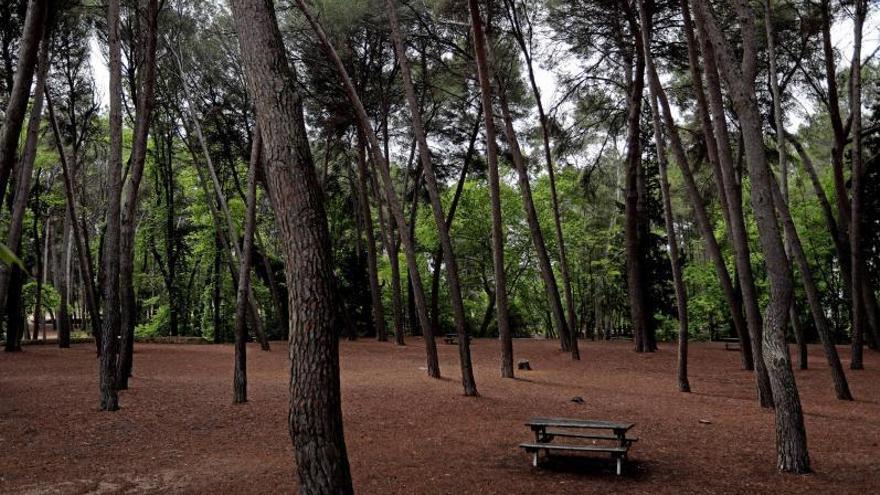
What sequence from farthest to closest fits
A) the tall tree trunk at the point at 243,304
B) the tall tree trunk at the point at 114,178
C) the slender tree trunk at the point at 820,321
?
the slender tree trunk at the point at 820,321 → the tall tree trunk at the point at 243,304 → the tall tree trunk at the point at 114,178

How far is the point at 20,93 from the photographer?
5.89 m

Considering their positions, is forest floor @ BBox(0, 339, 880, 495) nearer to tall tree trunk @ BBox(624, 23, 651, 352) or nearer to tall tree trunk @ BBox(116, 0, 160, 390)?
tall tree trunk @ BBox(116, 0, 160, 390)

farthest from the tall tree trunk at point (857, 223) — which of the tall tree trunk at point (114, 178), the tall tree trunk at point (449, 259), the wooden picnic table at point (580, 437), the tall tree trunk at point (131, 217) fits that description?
the tall tree trunk at point (114, 178)

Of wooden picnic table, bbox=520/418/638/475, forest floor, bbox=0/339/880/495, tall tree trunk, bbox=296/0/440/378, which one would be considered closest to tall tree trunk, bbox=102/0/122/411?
forest floor, bbox=0/339/880/495

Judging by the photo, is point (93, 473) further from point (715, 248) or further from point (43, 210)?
point (43, 210)

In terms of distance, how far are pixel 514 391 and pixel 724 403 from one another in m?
3.32

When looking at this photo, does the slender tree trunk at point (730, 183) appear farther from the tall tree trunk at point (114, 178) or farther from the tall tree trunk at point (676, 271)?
the tall tree trunk at point (114, 178)

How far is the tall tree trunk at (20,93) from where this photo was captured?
18.6 feet

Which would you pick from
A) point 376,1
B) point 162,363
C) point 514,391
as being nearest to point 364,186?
point 376,1

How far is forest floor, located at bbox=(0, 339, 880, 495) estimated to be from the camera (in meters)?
5.22

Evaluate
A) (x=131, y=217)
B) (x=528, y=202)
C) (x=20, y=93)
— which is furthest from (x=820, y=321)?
(x=20, y=93)

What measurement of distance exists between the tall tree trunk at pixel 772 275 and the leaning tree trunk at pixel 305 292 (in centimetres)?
409

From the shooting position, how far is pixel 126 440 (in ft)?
22.2

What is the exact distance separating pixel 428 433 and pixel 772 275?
4174 millimetres
